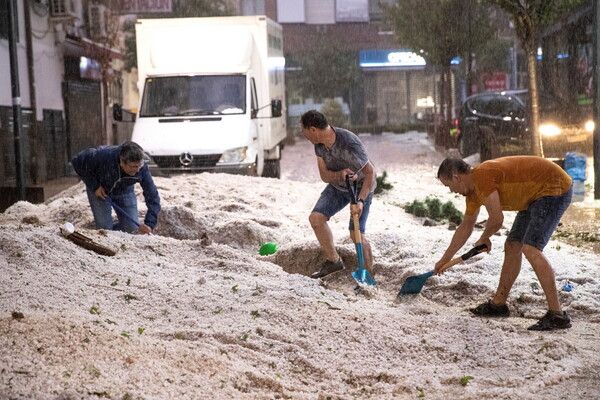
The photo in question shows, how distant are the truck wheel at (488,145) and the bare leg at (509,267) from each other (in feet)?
43.4

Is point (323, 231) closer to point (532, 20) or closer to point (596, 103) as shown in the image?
point (596, 103)

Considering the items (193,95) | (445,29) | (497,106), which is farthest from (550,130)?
(445,29)

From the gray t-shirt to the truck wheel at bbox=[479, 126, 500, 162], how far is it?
12567 mm

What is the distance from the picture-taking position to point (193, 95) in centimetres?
1652

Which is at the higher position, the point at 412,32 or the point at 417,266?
the point at 412,32

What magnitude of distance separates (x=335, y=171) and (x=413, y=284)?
1.30m

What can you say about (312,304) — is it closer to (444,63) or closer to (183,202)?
(183,202)

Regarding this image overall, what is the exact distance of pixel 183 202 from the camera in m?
13.6

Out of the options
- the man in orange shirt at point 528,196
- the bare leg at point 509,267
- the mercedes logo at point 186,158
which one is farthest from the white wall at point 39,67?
the man in orange shirt at point 528,196

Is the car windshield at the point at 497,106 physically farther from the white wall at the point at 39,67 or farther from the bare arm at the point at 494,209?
the bare arm at the point at 494,209

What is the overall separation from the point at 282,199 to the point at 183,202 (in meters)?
1.74

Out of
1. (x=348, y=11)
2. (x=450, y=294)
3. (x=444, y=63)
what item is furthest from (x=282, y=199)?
(x=348, y=11)

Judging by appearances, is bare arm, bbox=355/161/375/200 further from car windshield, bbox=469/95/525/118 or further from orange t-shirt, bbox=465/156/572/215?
car windshield, bbox=469/95/525/118

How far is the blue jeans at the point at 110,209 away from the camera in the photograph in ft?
32.8
